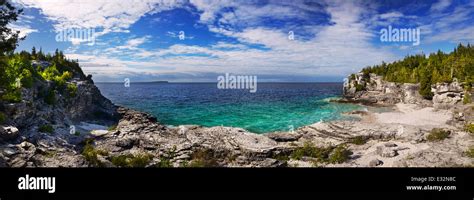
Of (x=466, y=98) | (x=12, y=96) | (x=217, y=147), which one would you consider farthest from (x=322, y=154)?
(x=466, y=98)

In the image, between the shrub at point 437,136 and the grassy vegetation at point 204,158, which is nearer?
the grassy vegetation at point 204,158

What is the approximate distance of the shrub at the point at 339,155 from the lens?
1591 centimetres

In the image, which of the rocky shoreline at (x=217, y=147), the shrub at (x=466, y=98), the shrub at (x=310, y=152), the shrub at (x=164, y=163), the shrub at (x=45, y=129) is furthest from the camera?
the shrub at (x=466, y=98)

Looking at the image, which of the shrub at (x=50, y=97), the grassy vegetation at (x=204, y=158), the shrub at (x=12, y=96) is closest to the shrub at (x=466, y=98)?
the grassy vegetation at (x=204, y=158)

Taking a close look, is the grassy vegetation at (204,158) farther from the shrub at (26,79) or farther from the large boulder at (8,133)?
the shrub at (26,79)

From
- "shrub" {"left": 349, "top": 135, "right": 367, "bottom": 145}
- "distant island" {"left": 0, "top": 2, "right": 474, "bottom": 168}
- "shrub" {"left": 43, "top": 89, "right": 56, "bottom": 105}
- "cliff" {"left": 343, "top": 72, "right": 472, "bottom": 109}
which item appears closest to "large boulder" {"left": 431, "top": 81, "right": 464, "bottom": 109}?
"cliff" {"left": 343, "top": 72, "right": 472, "bottom": 109}

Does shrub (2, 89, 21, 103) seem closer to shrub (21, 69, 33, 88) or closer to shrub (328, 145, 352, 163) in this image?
shrub (21, 69, 33, 88)

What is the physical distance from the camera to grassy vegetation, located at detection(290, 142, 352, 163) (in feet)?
52.5

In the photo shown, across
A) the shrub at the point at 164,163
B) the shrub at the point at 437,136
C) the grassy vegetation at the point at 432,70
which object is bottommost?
the shrub at the point at 164,163

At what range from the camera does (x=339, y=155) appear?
1617cm

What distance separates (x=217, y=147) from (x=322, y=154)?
7038mm
